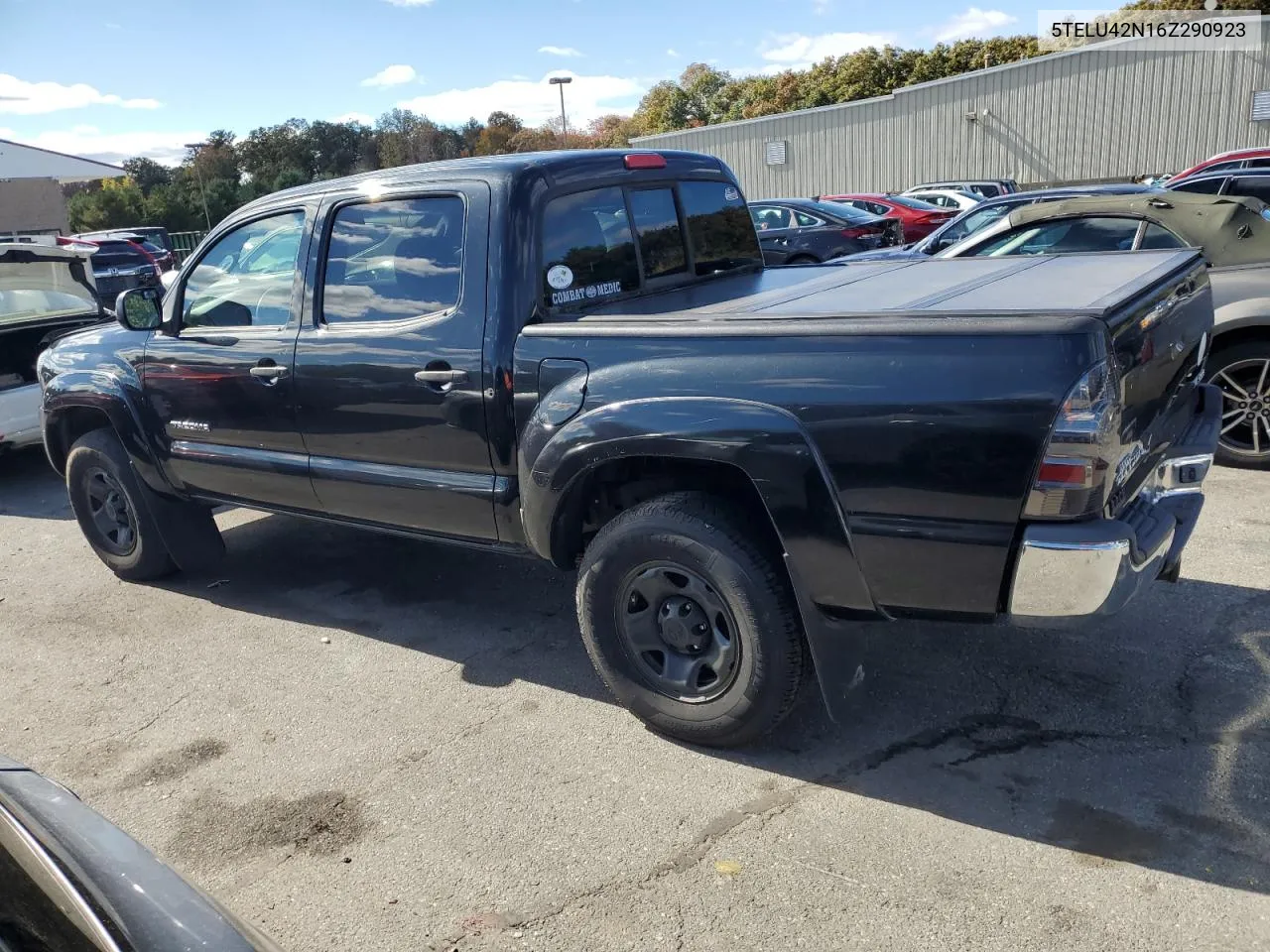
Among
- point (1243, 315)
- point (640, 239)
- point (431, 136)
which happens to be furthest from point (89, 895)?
point (431, 136)

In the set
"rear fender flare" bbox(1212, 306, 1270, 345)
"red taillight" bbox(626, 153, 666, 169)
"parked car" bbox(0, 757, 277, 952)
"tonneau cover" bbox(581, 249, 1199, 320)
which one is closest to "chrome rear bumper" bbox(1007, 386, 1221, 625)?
"tonneau cover" bbox(581, 249, 1199, 320)

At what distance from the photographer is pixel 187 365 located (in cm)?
478

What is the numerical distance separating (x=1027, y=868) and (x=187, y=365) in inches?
161

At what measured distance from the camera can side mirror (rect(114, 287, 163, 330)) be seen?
4926 mm

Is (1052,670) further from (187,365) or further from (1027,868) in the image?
(187,365)

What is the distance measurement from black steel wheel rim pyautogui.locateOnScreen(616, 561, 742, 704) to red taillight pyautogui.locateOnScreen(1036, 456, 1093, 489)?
3.55 ft

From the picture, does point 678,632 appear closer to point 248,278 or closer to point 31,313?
point 248,278

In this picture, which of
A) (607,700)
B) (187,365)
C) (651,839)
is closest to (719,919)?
(651,839)

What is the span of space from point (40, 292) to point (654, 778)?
7749 mm

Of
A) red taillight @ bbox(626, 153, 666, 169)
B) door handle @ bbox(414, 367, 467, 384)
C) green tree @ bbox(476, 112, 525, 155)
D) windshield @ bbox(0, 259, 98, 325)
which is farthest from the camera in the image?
green tree @ bbox(476, 112, 525, 155)

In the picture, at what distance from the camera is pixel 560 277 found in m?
3.80

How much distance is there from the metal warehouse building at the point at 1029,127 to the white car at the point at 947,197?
9947 millimetres

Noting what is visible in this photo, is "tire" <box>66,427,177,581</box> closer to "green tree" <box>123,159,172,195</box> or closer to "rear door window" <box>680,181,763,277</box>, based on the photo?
"rear door window" <box>680,181,763,277</box>

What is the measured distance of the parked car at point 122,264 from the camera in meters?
20.2
